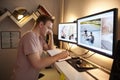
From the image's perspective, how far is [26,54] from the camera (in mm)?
1335

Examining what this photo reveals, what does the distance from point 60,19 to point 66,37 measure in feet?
2.61

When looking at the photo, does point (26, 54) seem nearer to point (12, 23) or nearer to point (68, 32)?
point (68, 32)

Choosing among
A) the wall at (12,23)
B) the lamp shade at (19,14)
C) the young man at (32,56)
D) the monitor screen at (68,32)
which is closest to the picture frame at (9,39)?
the wall at (12,23)

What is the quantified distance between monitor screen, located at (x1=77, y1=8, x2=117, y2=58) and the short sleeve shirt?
0.49 meters

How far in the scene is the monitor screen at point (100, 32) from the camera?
1.09 metres

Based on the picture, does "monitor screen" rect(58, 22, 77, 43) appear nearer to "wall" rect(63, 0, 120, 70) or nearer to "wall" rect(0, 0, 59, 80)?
"wall" rect(63, 0, 120, 70)

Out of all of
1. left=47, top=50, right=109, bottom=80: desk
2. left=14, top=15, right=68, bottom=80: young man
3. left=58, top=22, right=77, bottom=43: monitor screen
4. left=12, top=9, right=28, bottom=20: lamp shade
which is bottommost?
left=47, top=50, right=109, bottom=80: desk

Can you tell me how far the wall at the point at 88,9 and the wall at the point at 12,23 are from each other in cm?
30

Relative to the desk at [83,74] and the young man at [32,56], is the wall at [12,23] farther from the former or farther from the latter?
the desk at [83,74]

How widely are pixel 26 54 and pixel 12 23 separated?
1.86m

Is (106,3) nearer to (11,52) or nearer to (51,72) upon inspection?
(51,72)

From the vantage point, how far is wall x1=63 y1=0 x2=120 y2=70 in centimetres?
142

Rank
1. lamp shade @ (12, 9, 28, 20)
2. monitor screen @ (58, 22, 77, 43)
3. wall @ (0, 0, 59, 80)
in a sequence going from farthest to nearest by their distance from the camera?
wall @ (0, 0, 59, 80), lamp shade @ (12, 9, 28, 20), monitor screen @ (58, 22, 77, 43)

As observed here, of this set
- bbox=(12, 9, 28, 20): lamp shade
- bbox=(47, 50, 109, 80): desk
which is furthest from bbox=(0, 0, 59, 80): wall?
bbox=(47, 50, 109, 80): desk
